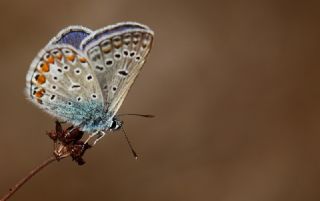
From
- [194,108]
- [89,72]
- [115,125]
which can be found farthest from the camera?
[194,108]

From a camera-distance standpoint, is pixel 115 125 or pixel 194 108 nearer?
pixel 115 125

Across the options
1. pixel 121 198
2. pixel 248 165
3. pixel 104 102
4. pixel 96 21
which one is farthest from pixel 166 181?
pixel 104 102

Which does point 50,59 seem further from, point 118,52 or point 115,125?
point 115,125

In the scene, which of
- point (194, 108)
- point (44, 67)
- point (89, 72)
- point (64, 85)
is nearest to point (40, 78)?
point (44, 67)

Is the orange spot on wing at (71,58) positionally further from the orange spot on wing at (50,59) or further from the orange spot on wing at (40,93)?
the orange spot on wing at (40,93)

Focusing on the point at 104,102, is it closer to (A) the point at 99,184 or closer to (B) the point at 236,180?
(A) the point at 99,184

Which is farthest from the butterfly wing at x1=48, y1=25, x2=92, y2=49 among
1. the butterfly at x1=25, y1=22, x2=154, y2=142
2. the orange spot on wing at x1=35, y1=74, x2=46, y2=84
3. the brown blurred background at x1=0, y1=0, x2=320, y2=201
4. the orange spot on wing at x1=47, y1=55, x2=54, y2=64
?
the brown blurred background at x1=0, y1=0, x2=320, y2=201

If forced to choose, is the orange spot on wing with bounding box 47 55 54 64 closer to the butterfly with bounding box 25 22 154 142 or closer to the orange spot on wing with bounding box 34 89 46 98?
the butterfly with bounding box 25 22 154 142
